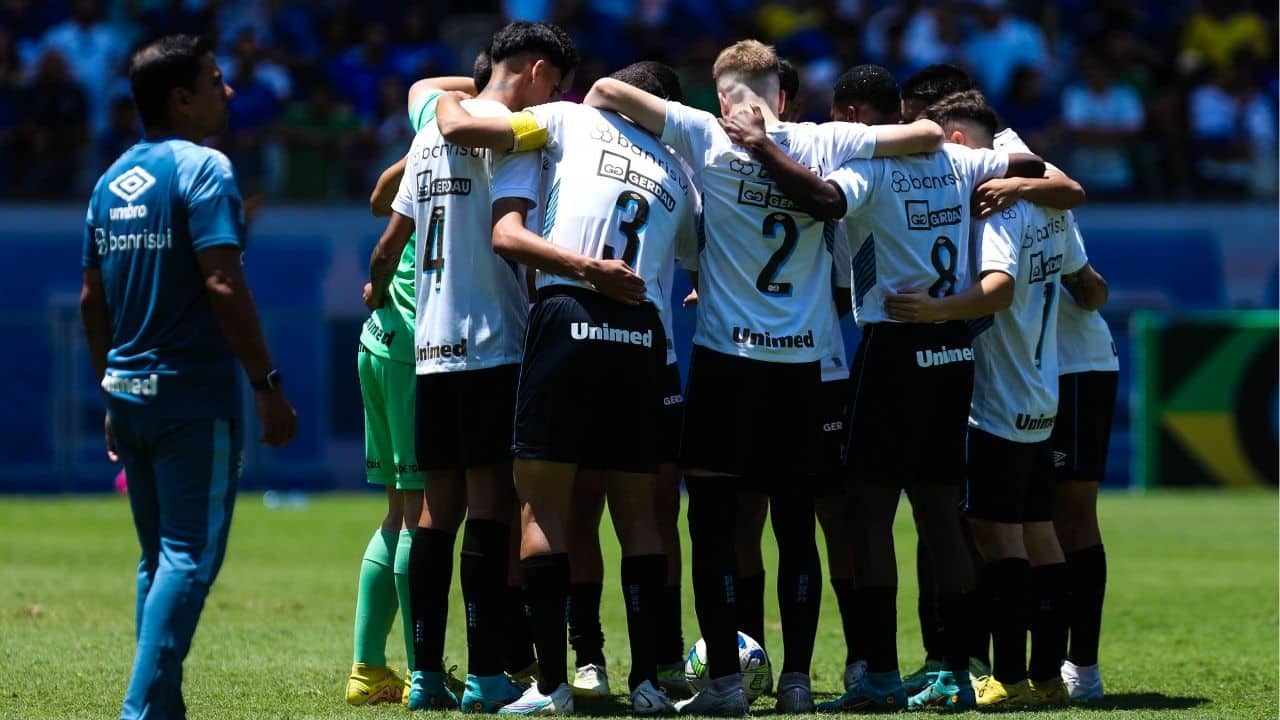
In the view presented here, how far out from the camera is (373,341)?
736 cm

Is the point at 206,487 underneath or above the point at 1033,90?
underneath

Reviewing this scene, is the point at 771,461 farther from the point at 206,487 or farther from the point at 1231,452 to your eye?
the point at 1231,452

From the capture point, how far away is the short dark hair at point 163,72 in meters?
5.75

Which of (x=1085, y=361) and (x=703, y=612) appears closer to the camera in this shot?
(x=703, y=612)

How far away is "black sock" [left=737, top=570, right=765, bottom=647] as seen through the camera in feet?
23.1

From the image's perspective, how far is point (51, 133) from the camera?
19.7 m

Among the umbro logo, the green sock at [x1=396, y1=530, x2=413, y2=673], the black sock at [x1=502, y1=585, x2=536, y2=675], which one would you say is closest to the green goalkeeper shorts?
the green sock at [x1=396, y1=530, x2=413, y2=673]

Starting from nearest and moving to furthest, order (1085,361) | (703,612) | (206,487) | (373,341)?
(206,487)
(703,612)
(373,341)
(1085,361)

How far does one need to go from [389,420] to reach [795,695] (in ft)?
6.73

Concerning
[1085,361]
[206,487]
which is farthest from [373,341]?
[1085,361]

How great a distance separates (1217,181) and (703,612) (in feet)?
53.8

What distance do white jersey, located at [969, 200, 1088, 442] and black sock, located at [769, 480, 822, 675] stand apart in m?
0.91

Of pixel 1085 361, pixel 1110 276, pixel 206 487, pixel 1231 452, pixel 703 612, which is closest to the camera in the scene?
pixel 206 487

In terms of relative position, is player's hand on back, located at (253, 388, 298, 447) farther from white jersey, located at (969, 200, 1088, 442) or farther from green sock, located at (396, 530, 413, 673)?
white jersey, located at (969, 200, 1088, 442)
